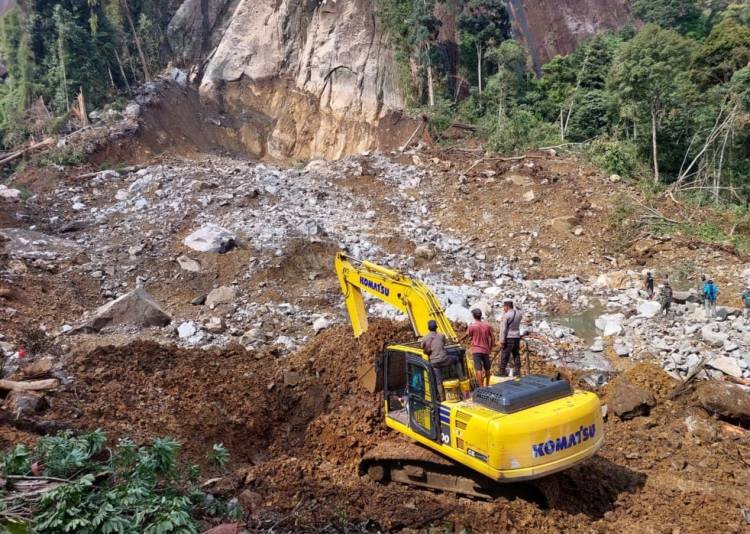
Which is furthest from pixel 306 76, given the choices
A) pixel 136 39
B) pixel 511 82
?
pixel 511 82

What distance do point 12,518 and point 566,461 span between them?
392 centimetres

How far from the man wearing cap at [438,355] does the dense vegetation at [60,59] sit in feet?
73.7

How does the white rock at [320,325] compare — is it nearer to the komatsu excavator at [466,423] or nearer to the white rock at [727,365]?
the komatsu excavator at [466,423]

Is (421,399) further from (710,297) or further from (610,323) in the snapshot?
(710,297)

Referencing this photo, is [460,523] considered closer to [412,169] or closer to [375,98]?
[412,169]

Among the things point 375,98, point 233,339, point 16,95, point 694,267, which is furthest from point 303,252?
point 16,95

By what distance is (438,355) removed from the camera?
5176 millimetres

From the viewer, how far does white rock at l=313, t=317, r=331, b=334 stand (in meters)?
9.36

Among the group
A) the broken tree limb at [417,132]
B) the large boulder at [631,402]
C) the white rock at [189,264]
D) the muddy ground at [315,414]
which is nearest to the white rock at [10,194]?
the muddy ground at [315,414]

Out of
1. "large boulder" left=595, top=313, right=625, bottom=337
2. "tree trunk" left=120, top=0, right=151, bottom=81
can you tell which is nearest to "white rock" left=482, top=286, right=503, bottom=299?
"large boulder" left=595, top=313, right=625, bottom=337

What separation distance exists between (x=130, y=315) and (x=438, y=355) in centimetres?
634

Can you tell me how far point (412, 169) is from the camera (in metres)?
18.9

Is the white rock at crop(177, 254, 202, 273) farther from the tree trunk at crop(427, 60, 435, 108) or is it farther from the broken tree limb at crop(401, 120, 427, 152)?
the tree trunk at crop(427, 60, 435, 108)

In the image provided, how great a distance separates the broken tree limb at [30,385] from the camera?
620 centimetres
